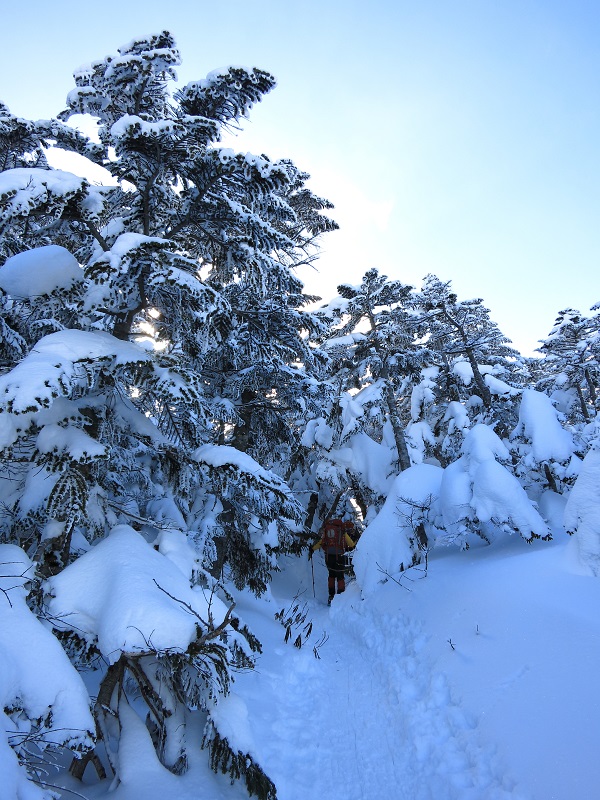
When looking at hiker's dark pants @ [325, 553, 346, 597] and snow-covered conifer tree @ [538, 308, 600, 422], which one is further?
snow-covered conifer tree @ [538, 308, 600, 422]

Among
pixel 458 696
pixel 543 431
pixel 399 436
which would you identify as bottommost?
pixel 458 696

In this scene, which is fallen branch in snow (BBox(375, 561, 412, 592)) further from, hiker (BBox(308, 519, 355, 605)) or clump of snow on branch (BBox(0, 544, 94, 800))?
clump of snow on branch (BBox(0, 544, 94, 800))

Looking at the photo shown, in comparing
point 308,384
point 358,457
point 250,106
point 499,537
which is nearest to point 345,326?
point 358,457

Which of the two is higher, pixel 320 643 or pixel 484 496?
pixel 484 496

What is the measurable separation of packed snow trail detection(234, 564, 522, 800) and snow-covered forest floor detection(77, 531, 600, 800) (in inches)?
0.7

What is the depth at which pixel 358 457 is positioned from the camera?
49.5 feet

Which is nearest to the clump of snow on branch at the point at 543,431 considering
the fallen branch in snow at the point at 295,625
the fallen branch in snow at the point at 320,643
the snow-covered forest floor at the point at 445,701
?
the snow-covered forest floor at the point at 445,701

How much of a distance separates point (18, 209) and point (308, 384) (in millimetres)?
6211

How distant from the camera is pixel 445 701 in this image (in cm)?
538

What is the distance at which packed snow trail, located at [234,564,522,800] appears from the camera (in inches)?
167

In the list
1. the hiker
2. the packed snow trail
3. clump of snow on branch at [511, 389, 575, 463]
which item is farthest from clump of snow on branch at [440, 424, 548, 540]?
the hiker

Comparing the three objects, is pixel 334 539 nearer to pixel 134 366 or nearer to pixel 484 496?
pixel 484 496

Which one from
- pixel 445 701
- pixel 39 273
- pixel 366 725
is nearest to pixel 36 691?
pixel 39 273

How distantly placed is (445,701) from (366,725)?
112cm
